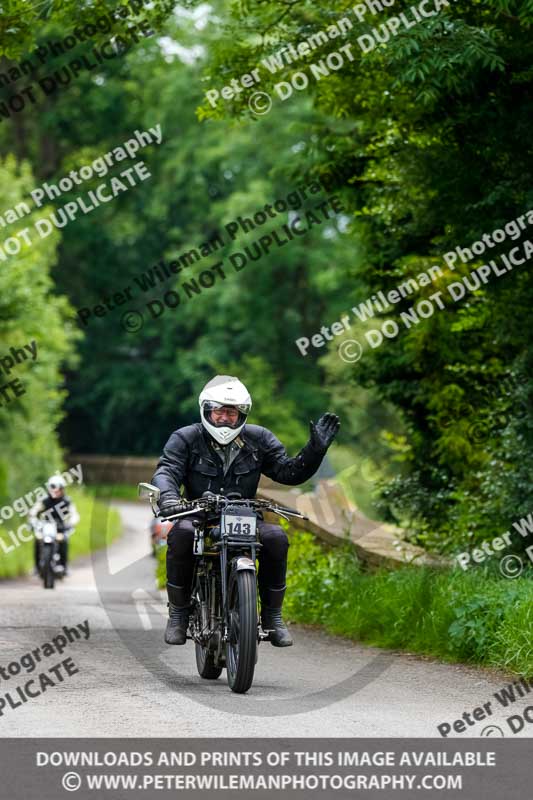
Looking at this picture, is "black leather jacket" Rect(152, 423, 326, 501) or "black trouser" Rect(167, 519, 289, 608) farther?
"black leather jacket" Rect(152, 423, 326, 501)

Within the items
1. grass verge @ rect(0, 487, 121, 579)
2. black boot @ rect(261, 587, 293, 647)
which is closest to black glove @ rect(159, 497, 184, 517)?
black boot @ rect(261, 587, 293, 647)

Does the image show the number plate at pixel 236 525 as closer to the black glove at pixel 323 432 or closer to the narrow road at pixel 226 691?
the black glove at pixel 323 432

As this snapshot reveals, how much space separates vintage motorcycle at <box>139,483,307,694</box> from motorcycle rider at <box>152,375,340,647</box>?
0.09m

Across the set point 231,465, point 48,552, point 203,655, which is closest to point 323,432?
point 231,465

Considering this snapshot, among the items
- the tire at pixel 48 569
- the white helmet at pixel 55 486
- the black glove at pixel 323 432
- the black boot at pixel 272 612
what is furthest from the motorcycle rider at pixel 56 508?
the black glove at pixel 323 432

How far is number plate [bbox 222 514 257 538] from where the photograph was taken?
31.4 feet

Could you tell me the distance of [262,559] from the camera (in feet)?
32.7

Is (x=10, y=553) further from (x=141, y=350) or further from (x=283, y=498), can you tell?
(x=141, y=350)

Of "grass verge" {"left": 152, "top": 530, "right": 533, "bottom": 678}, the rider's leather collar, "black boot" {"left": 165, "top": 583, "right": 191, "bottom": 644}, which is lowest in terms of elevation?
"grass verge" {"left": 152, "top": 530, "right": 533, "bottom": 678}

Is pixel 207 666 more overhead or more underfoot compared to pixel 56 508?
more underfoot

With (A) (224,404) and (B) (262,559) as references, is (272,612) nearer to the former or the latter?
(B) (262,559)

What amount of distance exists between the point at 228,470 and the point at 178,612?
3.33 ft

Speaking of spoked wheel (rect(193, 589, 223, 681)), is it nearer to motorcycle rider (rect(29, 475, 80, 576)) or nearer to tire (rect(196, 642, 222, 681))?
tire (rect(196, 642, 222, 681))
